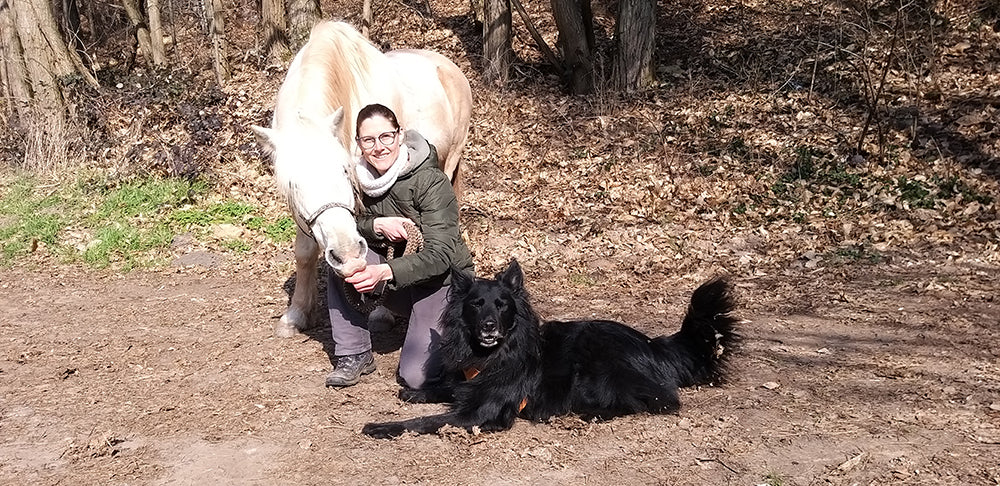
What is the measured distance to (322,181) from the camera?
13.0 ft

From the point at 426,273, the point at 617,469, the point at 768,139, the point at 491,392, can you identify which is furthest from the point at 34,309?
the point at 768,139

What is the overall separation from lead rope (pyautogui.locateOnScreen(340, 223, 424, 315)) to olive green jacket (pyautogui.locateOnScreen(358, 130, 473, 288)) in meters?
0.05

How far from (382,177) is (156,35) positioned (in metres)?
8.55

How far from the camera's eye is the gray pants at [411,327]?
4.34 meters

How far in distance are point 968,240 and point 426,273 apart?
4.52 m

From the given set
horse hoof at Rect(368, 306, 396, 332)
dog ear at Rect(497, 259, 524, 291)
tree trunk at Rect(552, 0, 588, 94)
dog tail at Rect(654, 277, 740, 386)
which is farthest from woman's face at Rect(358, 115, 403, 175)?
tree trunk at Rect(552, 0, 588, 94)

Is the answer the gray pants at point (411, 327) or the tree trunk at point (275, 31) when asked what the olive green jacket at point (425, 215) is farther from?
the tree trunk at point (275, 31)

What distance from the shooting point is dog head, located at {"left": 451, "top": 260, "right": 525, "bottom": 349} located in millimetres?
3637

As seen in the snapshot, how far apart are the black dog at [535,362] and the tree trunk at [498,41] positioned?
7.35m

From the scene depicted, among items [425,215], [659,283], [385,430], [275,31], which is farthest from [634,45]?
[385,430]

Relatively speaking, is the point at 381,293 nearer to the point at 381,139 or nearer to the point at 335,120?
the point at 381,139

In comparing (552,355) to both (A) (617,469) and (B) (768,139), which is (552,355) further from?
(B) (768,139)

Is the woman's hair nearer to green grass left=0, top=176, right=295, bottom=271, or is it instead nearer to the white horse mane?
the white horse mane

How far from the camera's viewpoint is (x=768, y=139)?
8594 millimetres
